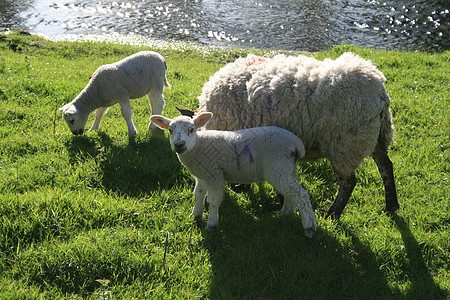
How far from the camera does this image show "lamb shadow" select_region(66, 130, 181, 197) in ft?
16.4

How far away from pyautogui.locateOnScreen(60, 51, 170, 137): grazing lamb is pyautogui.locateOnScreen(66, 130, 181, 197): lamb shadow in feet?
1.08

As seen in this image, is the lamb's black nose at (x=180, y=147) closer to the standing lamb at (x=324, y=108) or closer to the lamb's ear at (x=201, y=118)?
the lamb's ear at (x=201, y=118)

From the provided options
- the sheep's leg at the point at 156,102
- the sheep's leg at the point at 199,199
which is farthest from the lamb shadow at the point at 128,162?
the sheep's leg at the point at 199,199

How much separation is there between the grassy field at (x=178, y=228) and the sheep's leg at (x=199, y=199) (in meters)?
0.13

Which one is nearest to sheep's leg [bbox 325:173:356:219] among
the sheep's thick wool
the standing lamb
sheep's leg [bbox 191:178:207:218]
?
the standing lamb

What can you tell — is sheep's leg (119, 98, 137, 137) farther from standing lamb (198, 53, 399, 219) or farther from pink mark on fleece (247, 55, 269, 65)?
pink mark on fleece (247, 55, 269, 65)

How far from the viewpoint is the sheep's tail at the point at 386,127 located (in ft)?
14.5

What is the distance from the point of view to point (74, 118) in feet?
19.3

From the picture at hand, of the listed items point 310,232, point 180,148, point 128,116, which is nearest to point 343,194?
point 310,232

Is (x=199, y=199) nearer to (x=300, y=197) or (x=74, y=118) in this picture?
(x=300, y=197)

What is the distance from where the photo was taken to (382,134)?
4648 mm

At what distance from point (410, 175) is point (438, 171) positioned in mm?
391

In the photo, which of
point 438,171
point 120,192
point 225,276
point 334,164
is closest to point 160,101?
point 120,192

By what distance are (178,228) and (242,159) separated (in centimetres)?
102
